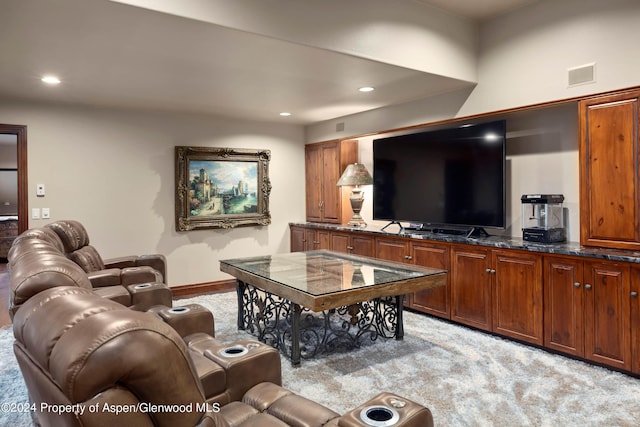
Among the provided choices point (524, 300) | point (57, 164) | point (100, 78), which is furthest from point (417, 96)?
point (57, 164)

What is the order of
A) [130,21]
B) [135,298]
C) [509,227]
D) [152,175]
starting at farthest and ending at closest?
[152,175] < [509,227] < [135,298] < [130,21]

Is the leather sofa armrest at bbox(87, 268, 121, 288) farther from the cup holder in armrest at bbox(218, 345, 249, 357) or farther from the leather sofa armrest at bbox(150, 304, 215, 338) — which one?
the cup holder in armrest at bbox(218, 345, 249, 357)

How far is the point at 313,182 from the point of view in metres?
6.55

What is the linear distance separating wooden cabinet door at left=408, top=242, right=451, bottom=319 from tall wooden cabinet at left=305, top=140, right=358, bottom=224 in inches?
69.4

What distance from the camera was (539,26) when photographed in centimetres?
361

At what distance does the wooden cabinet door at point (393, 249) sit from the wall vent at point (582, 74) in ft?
7.01

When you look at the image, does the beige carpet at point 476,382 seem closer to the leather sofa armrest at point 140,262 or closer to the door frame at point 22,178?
→ the leather sofa armrest at point 140,262

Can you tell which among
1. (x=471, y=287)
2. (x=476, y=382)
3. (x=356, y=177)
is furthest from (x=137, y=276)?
(x=471, y=287)

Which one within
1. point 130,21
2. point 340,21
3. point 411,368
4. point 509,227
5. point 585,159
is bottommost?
point 411,368

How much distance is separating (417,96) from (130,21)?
309 centimetres

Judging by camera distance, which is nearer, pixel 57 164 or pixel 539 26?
pixel 539 26

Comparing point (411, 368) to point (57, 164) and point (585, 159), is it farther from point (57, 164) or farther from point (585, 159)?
point (57, 164)

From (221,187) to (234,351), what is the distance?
4.09 m

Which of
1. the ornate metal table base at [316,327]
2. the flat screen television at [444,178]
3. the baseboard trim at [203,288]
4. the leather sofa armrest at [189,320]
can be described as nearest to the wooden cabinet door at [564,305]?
the flat screen television at [444,178]
